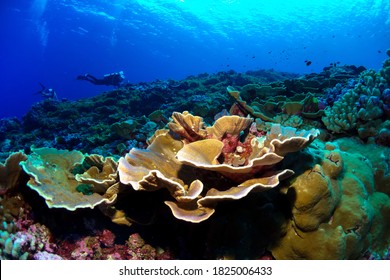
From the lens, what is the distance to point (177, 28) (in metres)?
61.4

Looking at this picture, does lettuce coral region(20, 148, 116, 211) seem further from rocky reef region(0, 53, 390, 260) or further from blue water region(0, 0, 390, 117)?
blue water region(0, 0, 390, 117)

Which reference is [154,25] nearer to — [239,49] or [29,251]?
[239,49]

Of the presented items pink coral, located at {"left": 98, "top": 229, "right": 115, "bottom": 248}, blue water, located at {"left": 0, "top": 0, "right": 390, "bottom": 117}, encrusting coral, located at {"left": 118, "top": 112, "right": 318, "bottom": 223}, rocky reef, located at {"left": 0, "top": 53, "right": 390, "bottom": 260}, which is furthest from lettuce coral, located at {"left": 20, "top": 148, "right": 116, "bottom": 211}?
blue water, located at {"left": 0, "top": 0, "right": 390, "bottom": 117}

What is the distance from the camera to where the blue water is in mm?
47062

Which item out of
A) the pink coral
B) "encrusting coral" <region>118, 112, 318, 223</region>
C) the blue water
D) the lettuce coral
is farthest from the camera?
the blue water

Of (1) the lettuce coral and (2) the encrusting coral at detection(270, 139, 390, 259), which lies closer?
(1) the lettuce coral

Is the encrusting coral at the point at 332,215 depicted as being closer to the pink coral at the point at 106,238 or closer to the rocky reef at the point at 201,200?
the rocky reef at the point at 201,200

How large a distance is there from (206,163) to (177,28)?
214 ft

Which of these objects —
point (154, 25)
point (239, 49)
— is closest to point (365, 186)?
point (154, 25)

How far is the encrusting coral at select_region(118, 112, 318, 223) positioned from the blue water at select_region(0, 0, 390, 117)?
19339 mm

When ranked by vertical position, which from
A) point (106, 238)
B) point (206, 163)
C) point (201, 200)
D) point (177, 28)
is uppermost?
point (206, 163)

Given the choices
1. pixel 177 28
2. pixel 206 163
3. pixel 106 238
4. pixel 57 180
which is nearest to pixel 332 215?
pixel 206 163

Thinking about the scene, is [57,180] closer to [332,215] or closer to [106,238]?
[106,238]
